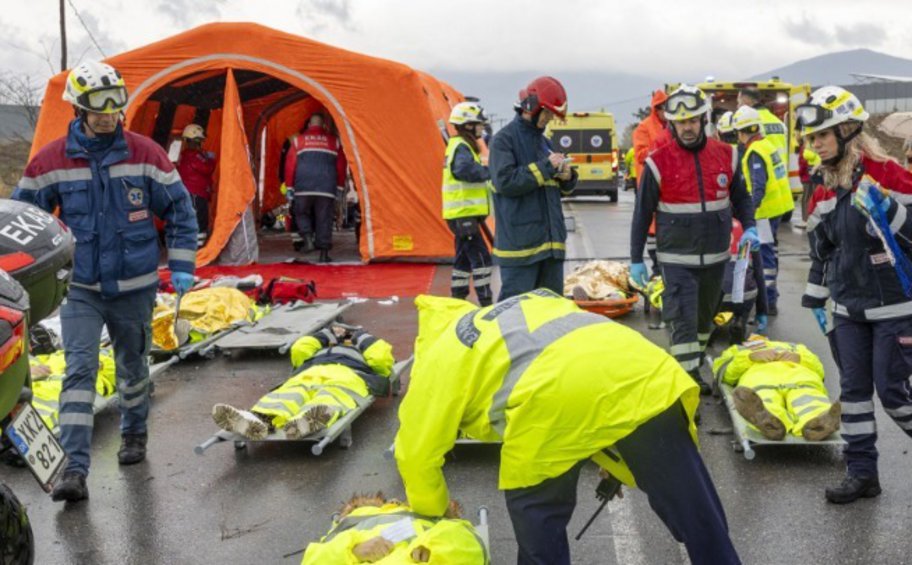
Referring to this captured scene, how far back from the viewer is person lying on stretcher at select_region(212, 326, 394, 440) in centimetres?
564

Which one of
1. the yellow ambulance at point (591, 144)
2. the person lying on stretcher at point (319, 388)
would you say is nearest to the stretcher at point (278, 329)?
the person lying on stretcher at point (319, 388)

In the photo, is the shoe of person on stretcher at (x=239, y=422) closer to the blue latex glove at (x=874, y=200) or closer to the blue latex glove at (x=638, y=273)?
the blue latex glove at (x=638, y=273)

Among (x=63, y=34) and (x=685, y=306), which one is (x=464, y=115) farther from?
(x=63, y=34)

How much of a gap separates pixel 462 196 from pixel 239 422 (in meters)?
4.43

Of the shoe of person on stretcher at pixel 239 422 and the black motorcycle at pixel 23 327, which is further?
the shoe of person on stretcher at pixel 239 422

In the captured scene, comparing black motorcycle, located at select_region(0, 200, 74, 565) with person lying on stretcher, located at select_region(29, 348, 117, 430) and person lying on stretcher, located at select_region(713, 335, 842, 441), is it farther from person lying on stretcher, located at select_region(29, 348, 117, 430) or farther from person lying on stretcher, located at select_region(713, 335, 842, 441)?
person lying on stretcher, located at select_region(713, 335, 842, 441)

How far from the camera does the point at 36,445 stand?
3.61m

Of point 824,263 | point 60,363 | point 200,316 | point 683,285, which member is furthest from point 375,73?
point 824,263

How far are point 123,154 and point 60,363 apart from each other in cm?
237

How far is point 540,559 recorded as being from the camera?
3.25 m

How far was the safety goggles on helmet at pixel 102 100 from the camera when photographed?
520cm

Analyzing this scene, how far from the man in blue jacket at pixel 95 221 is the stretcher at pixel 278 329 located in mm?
2708

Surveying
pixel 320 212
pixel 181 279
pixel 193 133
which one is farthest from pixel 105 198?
pixel 193 133

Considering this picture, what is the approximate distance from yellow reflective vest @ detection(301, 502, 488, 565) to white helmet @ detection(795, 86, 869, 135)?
2.58m
